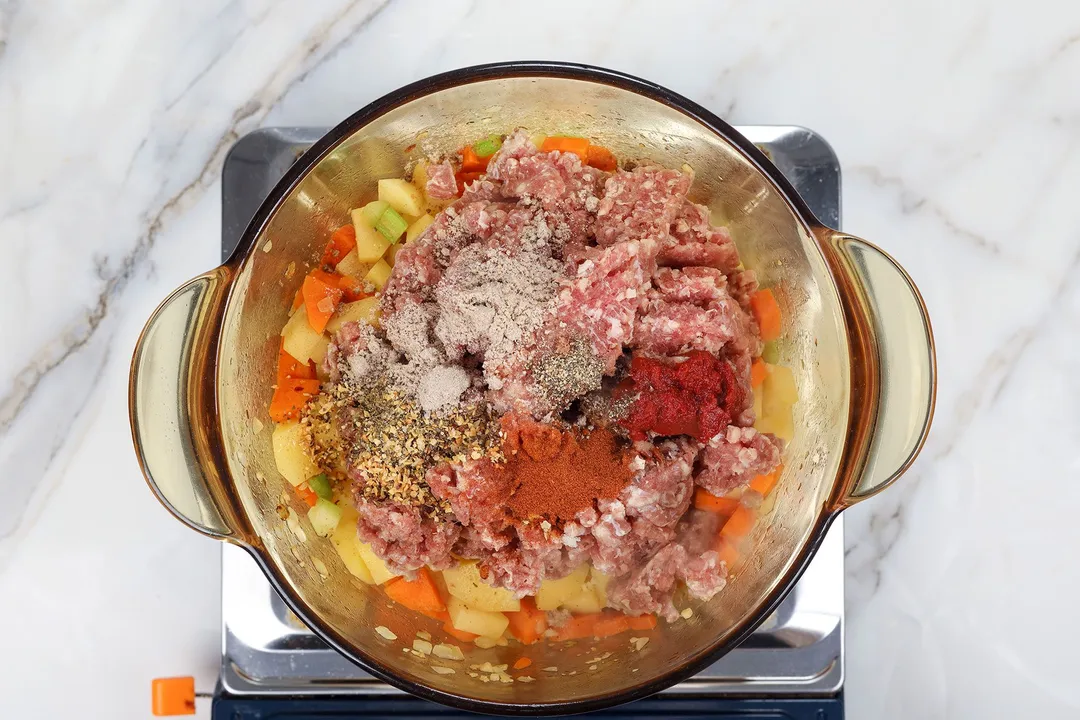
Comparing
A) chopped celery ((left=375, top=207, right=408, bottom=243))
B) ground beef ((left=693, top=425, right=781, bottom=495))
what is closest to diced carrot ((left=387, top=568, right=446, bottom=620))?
ground beef ((left=693, top=425, right=781, bottom=495))

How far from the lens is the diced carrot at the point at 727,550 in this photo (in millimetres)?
1595

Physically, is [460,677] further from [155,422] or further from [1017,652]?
[1017,652]

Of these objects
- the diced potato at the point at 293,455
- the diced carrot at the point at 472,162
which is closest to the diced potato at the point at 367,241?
the diced carrot at the point at 472,162

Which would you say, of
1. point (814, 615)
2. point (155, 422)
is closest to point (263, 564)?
point (155, 422)

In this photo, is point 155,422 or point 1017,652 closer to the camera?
point 155,422

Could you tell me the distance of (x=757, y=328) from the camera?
5.32 ft

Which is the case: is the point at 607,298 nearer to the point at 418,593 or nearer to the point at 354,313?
the point at 354,313

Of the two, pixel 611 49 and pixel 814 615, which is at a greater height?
pixel 611 49

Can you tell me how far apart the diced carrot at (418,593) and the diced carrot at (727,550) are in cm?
58

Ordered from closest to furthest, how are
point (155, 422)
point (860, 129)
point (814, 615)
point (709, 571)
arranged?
point (155, 422) → point (709, 571) → point (814, 615) → point (860, 129)

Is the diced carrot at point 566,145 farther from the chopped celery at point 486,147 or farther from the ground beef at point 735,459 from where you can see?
the ground beef at point 735,459

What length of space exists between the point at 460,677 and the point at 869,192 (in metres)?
1.55

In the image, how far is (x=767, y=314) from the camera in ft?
5.34

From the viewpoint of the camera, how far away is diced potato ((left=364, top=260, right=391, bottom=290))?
66.3 inches
